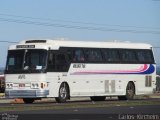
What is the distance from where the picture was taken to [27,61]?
34031 mm

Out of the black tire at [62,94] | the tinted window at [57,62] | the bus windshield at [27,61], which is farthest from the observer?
the black tire at [62,94]

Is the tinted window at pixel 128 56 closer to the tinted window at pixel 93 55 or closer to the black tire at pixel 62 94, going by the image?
the tinted window at pixel 93 55

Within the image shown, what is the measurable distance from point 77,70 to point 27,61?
3198mm

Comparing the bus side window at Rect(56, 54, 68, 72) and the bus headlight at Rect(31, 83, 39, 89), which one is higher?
the bus side window at Rect(56, 54, 68, 72)

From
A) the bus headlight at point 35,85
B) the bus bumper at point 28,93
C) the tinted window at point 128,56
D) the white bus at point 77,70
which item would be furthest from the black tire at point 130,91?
the bus headlight at point 35,85

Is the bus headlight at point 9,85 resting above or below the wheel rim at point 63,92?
above

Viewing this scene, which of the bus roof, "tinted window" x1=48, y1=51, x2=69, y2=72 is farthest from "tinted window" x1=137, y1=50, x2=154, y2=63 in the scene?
"tinted window" x1=48, y1=51, x2=69, y2=72

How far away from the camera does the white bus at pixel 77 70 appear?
34.0 meters

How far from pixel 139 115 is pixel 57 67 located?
11867 mm

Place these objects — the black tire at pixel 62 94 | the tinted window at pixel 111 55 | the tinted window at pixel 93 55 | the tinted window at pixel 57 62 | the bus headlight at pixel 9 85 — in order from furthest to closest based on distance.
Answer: the tinted window at pixel 111 55 < the tinted window at pixel 93 55 < the black tire at pixel 62 94 < the bus headlight at pixel 9 85 < the tinted window at pixel 57 62

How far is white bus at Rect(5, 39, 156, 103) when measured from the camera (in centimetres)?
3400

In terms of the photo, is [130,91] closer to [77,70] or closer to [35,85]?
[77,70]

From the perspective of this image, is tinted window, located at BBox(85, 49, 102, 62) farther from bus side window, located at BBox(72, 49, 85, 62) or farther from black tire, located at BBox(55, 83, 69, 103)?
black tire, located at BBox(55, 83, 69, 103)

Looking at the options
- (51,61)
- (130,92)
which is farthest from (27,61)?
(130,92)
